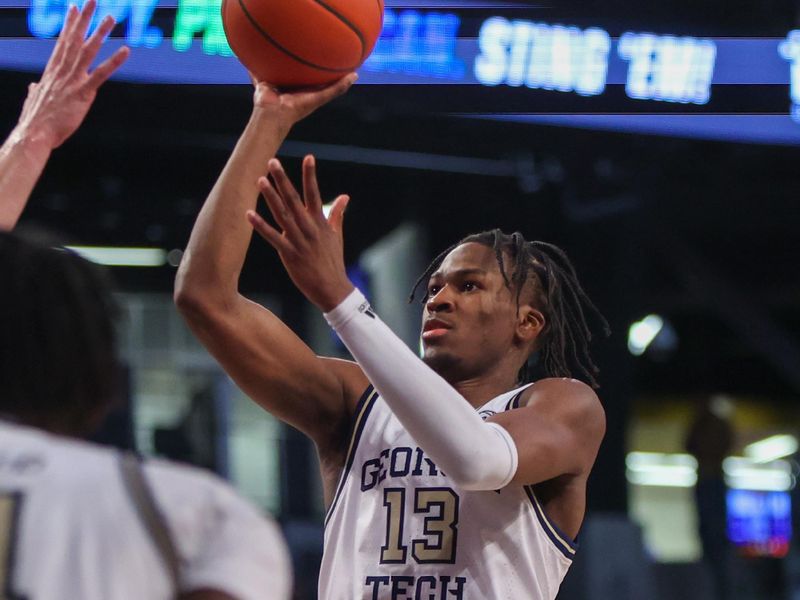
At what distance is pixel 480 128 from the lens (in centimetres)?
675

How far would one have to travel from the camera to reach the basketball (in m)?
3.01

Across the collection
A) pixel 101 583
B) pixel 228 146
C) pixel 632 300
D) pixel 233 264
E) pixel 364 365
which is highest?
pixel 228 146

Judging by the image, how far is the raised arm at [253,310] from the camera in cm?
281

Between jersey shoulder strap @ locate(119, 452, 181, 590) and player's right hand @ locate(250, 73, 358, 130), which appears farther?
player's right hand @ locate(250, 73, 358, 130)

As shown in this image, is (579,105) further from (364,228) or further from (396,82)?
(364,228)

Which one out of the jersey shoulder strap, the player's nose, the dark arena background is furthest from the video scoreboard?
the jersey shoulder strap

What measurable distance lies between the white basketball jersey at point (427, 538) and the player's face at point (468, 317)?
0.24 metres

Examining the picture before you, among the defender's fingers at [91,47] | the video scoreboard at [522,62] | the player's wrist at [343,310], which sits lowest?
the player's wrist at [343,310]

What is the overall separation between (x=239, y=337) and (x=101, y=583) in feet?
4.53

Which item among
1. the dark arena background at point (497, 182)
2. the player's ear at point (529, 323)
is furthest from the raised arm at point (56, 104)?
the player's ear at point (529, 323)

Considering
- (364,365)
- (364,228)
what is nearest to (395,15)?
(364,365)

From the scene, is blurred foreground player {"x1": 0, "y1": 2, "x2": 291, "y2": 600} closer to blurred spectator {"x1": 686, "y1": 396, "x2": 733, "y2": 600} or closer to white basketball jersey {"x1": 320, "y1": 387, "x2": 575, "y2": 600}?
white basketball jersey {"x1": 320, "y1": 387, "x2": 575, "y2": 600}

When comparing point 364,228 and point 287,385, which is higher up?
point 364,228

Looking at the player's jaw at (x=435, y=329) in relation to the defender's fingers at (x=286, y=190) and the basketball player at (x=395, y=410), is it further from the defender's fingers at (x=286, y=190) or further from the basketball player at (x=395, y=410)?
the defender's fingers at (x=286, y=190)
